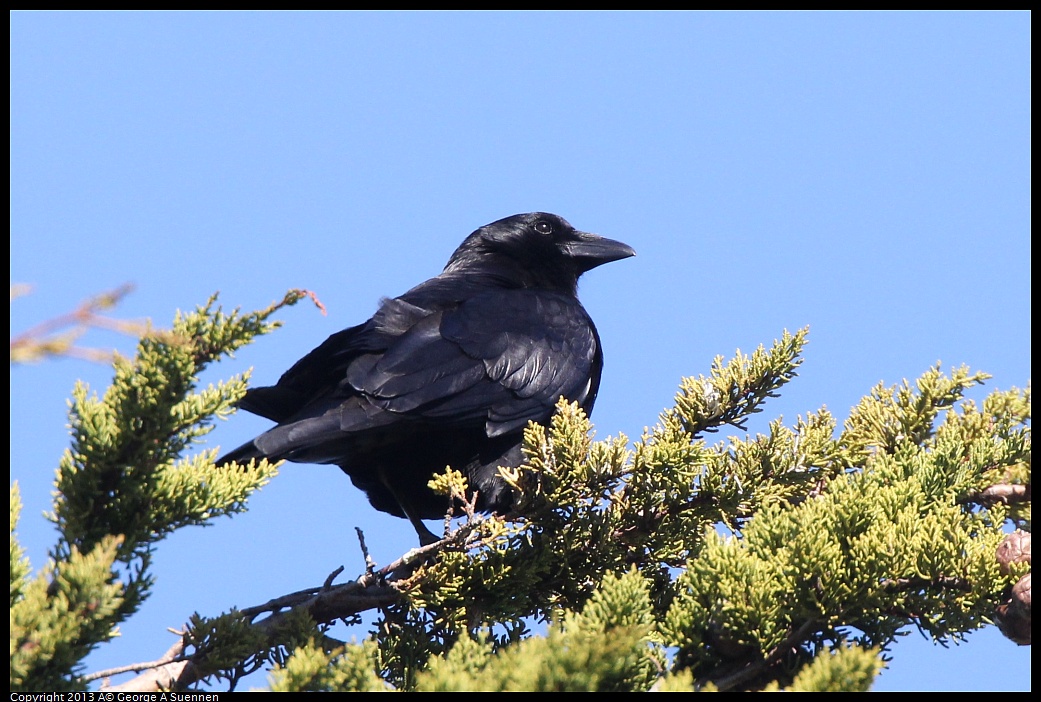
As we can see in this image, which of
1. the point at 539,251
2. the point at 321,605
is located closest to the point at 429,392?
the point at 321,605

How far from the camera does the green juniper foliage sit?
2.29 meters

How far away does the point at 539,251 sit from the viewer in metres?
6.59

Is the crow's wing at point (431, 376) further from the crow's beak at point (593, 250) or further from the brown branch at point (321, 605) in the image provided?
the crow's beak at point (593, 250)

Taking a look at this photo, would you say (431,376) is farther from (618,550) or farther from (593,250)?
(593,250)

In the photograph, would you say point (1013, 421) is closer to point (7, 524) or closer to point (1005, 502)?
point (1005, 502)

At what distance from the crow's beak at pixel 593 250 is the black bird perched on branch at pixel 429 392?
1134mm

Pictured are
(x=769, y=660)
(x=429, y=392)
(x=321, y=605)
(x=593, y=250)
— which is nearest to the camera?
(x=769, y=660)

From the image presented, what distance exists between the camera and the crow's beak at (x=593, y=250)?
21.3ft

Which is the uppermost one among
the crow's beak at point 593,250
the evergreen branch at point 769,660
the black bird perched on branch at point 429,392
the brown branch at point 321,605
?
the crow's beak at point 593,250

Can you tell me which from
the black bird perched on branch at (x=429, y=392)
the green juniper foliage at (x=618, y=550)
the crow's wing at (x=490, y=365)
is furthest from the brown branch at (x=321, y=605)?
the crow's wing at (x=490, y=365)

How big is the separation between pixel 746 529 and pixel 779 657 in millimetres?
354

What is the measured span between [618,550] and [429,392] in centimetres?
117

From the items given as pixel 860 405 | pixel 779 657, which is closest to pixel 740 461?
pixel 779 657

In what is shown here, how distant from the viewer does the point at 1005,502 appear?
3715 mm
